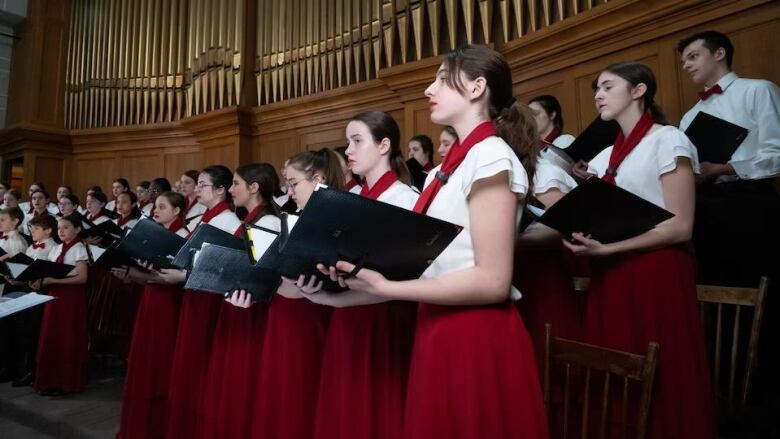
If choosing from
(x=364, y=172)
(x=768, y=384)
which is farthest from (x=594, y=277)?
(x=768, y=384)

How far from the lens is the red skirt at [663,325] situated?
1.39 metres

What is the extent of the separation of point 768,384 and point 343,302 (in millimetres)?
1769

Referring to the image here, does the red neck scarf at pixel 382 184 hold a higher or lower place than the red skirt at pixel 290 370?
higher

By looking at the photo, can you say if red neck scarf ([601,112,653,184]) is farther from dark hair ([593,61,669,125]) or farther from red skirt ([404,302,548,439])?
red skirt ([404,302,548,439])

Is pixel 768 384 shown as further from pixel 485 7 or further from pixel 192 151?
pixel 192 151

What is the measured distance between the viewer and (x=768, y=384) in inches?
82.8

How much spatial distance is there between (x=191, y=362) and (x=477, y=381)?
1671mm

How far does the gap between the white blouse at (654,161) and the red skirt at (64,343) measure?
3.27 meters

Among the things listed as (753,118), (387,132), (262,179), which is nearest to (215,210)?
(262,179)

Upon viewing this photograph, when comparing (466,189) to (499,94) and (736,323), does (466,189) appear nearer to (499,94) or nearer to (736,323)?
(499,94)

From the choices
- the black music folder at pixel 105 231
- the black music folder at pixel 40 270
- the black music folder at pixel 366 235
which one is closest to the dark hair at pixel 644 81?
the black music folder at pixel 366 235

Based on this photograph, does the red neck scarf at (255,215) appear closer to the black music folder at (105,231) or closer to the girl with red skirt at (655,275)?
the girl with red skirt at (655,275)

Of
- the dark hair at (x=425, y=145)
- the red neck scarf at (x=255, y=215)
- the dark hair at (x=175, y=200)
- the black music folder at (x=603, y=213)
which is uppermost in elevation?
the dark hair at (x=425, y=145)

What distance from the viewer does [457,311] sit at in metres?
1.07
